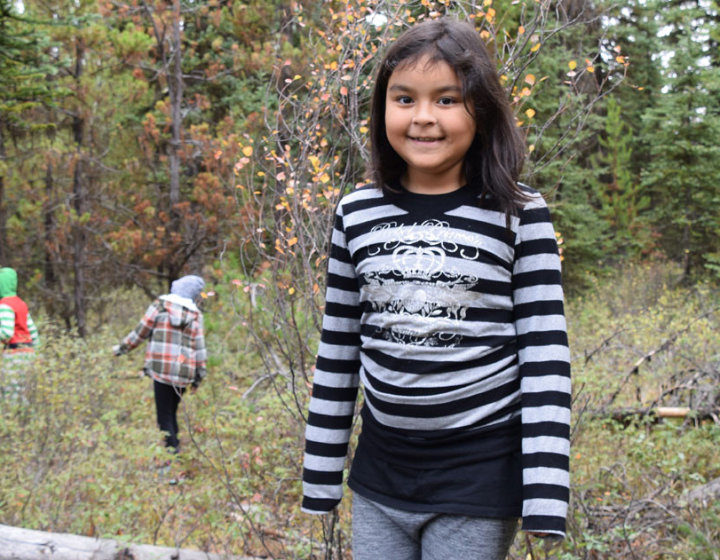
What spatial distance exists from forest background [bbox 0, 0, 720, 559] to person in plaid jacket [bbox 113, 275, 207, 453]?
0.40m

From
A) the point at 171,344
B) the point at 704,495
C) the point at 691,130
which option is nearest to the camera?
the point at 704,495

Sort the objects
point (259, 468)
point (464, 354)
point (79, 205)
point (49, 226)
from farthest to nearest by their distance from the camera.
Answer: point (49, 226) → point (79, 205) → point (259, 468) → point (464, 354)

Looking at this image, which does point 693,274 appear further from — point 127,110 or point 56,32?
point 56,32

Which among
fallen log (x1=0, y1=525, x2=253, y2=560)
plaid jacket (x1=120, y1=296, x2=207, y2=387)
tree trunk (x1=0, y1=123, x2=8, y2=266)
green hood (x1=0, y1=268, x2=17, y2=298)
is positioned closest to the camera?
fallen log (x1=0, y1=525, x2=253, y2=560)

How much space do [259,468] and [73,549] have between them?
226 cm

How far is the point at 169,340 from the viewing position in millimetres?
6371

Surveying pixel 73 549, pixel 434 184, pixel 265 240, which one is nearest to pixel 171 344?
pixel 265 240

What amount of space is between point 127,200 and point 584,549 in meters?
10.2

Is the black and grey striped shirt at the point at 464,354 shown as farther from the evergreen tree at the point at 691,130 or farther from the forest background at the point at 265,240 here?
the evergreen tree at the point at 691,130

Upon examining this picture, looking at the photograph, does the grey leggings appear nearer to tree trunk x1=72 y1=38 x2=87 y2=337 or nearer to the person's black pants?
the person's black pants

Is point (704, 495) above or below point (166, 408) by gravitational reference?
above

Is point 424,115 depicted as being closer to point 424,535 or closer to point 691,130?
point 424,535

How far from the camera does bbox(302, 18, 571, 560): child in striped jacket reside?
66.0 inches

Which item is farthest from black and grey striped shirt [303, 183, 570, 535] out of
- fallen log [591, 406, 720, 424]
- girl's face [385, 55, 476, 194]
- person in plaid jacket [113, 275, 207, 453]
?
person in plaid jacket [113, 275, 207, 453]
